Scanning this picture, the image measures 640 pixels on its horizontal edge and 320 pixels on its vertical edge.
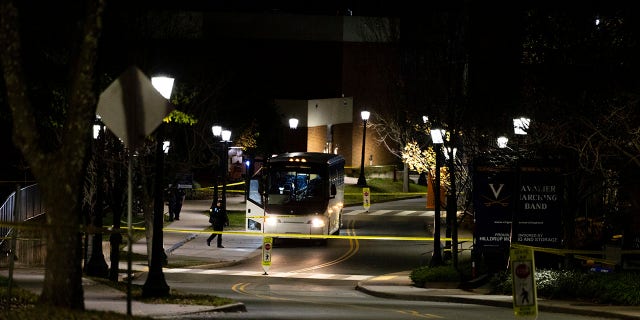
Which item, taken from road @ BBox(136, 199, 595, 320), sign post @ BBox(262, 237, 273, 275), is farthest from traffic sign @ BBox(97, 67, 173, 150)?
sign post @ BBox(262, 237, 273, 275)

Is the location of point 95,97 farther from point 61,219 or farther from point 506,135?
point 506,135

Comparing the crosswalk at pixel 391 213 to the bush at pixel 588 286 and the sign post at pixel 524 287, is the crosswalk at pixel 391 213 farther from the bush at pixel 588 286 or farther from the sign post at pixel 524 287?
the sign post at pixel 524 287

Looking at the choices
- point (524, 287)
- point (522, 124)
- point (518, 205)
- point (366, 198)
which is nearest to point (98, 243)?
point (518, 205)

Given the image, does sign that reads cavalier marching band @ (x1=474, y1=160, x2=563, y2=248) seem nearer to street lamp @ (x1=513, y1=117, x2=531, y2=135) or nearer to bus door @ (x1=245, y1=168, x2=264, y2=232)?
street lamp @ (x1=513, y1=117, x2=531, y2=135)

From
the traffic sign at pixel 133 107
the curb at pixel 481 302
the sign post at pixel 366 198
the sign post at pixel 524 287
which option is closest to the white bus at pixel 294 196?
the curb at pixel 481 302

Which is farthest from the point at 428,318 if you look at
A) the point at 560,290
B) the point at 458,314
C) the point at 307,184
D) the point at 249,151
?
the point at 249,151

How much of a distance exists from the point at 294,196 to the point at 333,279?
9.11 metres

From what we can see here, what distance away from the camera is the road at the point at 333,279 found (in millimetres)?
17734

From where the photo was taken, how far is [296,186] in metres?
36.3

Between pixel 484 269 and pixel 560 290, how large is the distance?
4.21 m

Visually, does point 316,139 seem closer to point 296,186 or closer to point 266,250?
point 296,186

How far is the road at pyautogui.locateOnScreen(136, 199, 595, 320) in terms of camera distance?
17.7 metres

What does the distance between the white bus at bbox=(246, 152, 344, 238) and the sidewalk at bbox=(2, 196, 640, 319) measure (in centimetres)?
121

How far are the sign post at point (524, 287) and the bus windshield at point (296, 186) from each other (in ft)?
72.1
